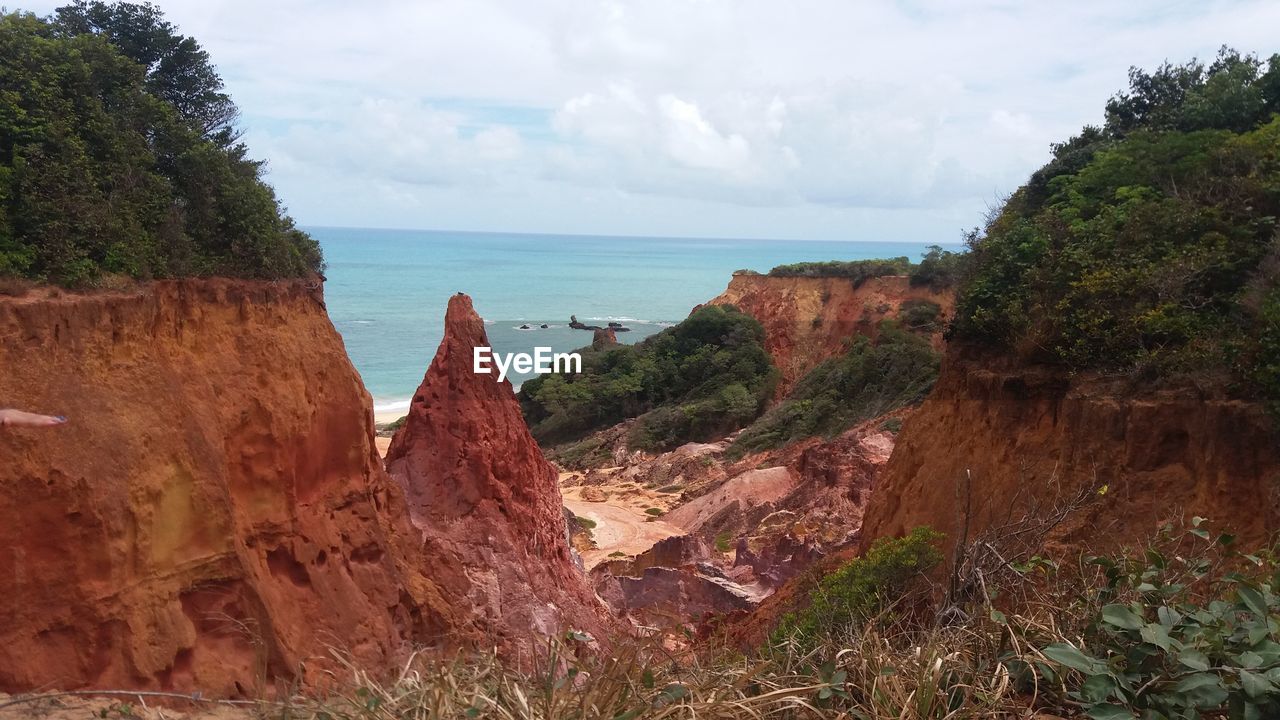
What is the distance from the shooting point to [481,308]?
409 feet

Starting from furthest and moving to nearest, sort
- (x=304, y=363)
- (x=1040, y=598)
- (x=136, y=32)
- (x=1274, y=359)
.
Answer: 1. (x=136, y=32)
2. (x=304, y=363)
3. (x=1274, y=359)
4. (x=1040, y=598)

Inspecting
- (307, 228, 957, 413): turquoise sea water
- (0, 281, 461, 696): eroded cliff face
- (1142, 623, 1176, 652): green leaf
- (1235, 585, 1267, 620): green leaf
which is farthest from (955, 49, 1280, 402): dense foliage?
(307, 228, 957, 413): turquoise sea water

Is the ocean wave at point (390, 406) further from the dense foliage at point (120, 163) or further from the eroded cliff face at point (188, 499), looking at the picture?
the eroded cliff face at point (188, 499)

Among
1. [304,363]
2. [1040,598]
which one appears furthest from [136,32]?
[1040,598]

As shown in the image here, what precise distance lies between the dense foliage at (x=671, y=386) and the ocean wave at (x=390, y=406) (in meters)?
14.7

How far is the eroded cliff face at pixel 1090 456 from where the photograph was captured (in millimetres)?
9047

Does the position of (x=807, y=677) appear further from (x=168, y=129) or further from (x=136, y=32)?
(x=136, y=32)

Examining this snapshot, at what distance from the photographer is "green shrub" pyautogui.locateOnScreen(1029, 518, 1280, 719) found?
3.19 metres

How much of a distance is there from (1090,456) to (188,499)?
9.90 meters

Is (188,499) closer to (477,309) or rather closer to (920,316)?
(920,316)

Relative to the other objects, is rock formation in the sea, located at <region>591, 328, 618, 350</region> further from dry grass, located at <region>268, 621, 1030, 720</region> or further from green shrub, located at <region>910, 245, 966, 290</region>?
dry grass, located at <region>268, 621, 1030, 720</region>

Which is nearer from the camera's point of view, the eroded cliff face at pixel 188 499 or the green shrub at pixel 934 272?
the eroded cliff face at pixel 188 499

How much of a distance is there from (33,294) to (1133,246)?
13111mm

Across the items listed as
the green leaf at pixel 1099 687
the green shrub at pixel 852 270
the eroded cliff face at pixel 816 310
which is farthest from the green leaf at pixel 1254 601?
the green shrub at pixel 852 270
